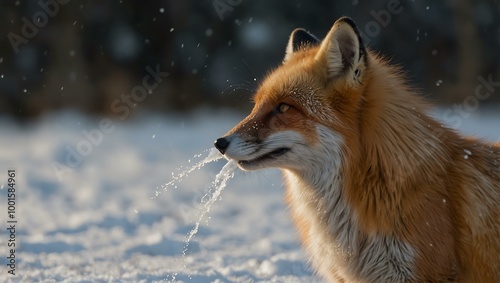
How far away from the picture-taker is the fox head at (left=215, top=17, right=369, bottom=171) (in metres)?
4.50

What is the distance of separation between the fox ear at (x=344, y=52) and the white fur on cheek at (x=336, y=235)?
401mm

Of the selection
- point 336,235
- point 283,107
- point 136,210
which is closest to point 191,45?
point 136,210

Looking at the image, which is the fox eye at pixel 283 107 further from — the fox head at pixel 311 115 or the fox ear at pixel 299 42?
the fox ear at pixel 299 42

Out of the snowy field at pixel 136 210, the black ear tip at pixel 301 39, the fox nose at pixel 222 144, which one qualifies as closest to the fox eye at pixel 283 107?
the fox nose at pixel 222 144

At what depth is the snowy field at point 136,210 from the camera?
6.32m

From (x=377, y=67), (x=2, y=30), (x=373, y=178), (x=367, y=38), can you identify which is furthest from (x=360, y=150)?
(x=2, y=30)

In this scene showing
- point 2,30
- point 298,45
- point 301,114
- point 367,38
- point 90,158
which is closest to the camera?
point 301,114

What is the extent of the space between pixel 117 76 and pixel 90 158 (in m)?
5.75

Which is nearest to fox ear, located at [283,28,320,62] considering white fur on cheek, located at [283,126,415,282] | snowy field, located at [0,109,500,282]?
white fur on cheek, located at [283,126,415,282]

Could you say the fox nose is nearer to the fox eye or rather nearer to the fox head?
the fox head

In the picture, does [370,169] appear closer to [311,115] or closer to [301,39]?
[311,115]

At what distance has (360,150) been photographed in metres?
4.51

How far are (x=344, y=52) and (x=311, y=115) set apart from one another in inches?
17.9

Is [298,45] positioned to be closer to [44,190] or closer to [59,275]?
[59,275]
